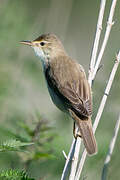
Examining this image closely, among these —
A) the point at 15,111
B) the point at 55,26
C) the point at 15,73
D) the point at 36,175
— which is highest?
the point at 55,26

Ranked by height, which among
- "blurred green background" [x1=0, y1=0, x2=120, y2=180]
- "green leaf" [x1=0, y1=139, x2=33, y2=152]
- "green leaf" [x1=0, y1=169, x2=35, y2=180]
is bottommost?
"blurred green background" [x1=0, y1=0, x2=120, y2=180]

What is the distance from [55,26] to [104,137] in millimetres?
1763

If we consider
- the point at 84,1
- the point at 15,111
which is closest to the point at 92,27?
the point at 84,1

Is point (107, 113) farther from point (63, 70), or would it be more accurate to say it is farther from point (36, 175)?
point (36, 175)

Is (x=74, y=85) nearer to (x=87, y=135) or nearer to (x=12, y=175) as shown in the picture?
(x=87, y=135)

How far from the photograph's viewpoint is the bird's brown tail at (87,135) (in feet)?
12.2

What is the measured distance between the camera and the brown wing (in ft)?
13.9

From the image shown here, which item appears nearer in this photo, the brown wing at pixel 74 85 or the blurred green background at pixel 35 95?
the brown wing at pixel 74 85

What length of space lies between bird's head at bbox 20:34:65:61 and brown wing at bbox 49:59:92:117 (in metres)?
0.29

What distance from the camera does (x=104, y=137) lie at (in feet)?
16.3

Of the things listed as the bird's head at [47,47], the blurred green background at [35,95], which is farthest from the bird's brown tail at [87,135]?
the bird's head at [47,47]

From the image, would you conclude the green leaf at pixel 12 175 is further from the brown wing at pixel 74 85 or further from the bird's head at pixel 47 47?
the bird's head at pixel 47 47

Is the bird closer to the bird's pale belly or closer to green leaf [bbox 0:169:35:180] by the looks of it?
the bird's pale belly

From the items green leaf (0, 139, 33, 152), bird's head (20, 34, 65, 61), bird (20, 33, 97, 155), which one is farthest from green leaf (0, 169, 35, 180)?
bird's head (20, 34, 65, 61)
